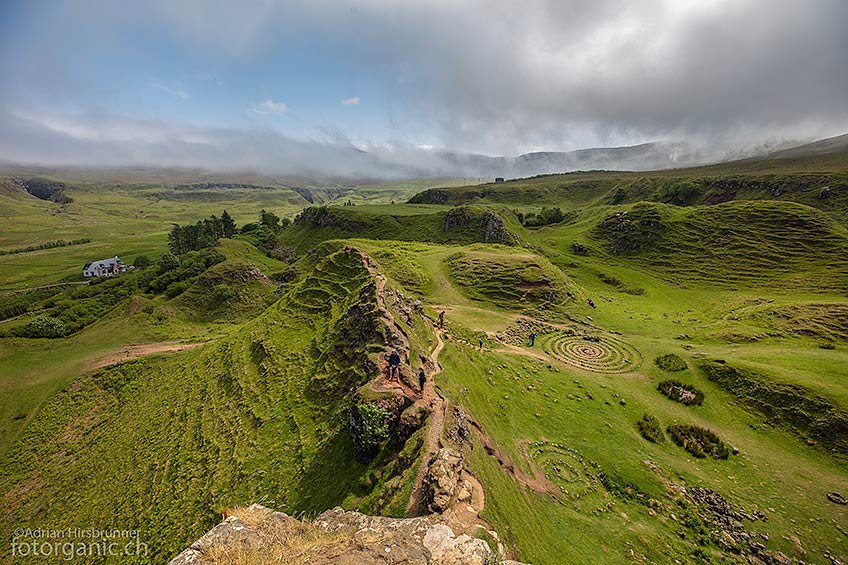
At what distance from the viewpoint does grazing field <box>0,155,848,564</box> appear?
2202cm

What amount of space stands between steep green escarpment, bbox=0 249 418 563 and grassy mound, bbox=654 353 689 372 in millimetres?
37763

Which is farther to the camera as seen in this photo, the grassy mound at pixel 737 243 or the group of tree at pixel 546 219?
the group of tree at pixel 546 219

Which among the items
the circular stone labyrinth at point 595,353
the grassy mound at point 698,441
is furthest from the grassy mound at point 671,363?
the grassy mound at point 698,441

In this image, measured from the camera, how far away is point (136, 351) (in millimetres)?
52750

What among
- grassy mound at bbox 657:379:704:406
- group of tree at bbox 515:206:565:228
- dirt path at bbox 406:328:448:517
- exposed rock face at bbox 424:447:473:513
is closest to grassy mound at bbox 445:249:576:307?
grassy mound at bbox 657:379:704:406

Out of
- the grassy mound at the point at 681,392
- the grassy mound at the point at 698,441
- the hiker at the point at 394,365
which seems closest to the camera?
the hiker at the point at 394,365

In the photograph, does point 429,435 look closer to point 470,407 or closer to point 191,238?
point 470,407

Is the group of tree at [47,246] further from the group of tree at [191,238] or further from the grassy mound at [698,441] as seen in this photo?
the grassy mound at [698,441]

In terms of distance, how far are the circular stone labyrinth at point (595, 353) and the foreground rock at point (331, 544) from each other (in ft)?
123

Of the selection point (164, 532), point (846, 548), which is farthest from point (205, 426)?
point (846, 548)

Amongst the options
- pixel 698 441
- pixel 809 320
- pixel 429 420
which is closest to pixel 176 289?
pixel 429 420

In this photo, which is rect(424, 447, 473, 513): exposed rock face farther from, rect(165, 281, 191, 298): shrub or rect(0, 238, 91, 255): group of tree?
rect(0, 238, 91, 255): group of tree

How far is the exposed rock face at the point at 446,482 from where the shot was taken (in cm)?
1462

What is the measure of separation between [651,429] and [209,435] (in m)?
43.0
